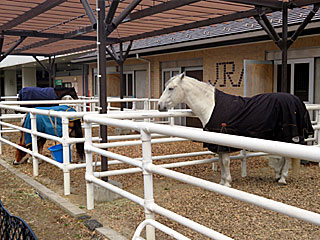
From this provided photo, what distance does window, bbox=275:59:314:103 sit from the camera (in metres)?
9.03

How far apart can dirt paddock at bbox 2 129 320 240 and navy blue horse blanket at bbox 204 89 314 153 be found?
2.42 ft

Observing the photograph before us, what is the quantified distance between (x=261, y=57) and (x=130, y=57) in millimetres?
6398

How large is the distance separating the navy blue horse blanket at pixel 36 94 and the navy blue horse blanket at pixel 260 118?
6151mm

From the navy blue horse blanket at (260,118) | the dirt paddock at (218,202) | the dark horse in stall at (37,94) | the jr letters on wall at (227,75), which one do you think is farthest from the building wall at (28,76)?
the navy blue horse blanket at (260,118)

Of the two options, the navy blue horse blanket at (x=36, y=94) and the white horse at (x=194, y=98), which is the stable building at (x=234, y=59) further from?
the navy blue horse blanket at (x=36, y=94)

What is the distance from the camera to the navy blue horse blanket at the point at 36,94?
32.8 ft

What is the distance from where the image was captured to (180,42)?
11.8 metres

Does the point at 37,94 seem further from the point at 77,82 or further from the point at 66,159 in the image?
the point at 77,82

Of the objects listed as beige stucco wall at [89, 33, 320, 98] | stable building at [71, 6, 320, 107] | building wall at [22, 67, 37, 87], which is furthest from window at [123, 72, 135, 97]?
building wall at [22, 67, 37, 87]

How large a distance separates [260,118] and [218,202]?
1382 mm

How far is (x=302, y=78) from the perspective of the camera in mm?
9297

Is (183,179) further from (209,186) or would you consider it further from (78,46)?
(78,46)

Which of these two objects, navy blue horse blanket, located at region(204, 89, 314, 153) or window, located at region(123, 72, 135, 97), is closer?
navy blue horse blanket, located at region(204, 89, 314, 153)

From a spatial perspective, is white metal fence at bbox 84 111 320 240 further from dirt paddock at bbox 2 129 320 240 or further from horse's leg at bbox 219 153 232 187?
horse's leg at bbox 219 153 232 187
